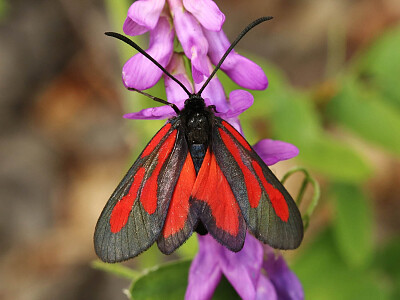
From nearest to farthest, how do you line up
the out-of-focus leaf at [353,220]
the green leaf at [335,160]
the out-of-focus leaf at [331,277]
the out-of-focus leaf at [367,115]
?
the green leaf at [335,160], the out-of-focus leaf at [367,115], the out-of-focus leaf at [353,220], the out-of-focus leaf at [331,277]

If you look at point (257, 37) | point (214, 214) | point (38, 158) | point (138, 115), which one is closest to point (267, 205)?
point (214, 214)

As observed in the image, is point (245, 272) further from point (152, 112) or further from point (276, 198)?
point (152, 112)

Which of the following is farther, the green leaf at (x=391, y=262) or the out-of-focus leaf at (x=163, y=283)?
the green leaf at (x=391, y=262)

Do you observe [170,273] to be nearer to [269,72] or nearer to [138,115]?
[138,115]

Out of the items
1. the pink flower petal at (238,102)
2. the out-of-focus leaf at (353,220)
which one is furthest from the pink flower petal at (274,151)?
the out-of-focus leaf at (353,220)

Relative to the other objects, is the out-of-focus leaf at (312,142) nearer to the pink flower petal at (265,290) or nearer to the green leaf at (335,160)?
the green leaf at (335,160)

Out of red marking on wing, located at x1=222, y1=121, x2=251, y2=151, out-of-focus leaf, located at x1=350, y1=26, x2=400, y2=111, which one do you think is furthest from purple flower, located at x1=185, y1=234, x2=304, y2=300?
out-of-focus leaf, located at x1=350, y1=26, x2=400, y2=111

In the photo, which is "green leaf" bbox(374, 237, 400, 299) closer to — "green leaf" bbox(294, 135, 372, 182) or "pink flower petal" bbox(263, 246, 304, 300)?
"green leaf" bbox(294, 135, 372, 182)

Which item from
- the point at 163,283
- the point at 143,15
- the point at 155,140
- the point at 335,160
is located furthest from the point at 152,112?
the point at 335,160
